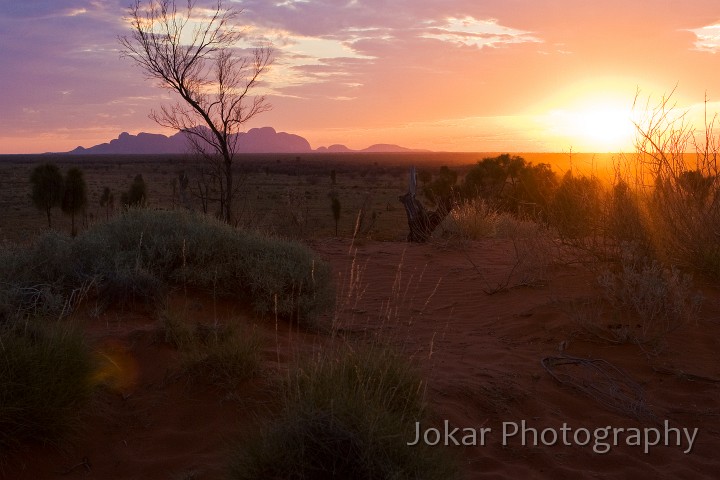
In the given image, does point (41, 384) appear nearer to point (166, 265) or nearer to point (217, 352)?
point (217, 352)

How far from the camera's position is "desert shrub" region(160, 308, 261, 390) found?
441 centimetres

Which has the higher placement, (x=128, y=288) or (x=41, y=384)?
(x=128, y=288)

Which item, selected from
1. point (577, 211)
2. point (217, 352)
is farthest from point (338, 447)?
point (577, 211)

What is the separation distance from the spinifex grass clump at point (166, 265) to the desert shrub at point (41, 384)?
1679mm

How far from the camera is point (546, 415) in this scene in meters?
4.59

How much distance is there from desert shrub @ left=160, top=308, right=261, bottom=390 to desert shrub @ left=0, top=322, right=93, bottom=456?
0.74 meters

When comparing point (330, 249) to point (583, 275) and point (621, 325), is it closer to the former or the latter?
point (583, 275)

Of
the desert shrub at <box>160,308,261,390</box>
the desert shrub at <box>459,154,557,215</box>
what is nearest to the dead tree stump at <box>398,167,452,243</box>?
the desert shrub at <box>459,154,557,215</box>

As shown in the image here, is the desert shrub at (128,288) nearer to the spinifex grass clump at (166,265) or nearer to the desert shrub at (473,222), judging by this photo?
the spinifex grass clump at (166,265)

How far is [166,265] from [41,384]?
10.0 feet

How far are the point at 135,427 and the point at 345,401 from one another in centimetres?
177

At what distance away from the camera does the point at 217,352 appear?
4488mm

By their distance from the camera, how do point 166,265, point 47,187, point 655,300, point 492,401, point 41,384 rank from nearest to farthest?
point 41,384
point 492,401
point 655,300
point 166,265
point 47,187

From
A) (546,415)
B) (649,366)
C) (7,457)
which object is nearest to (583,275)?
(649,366)
